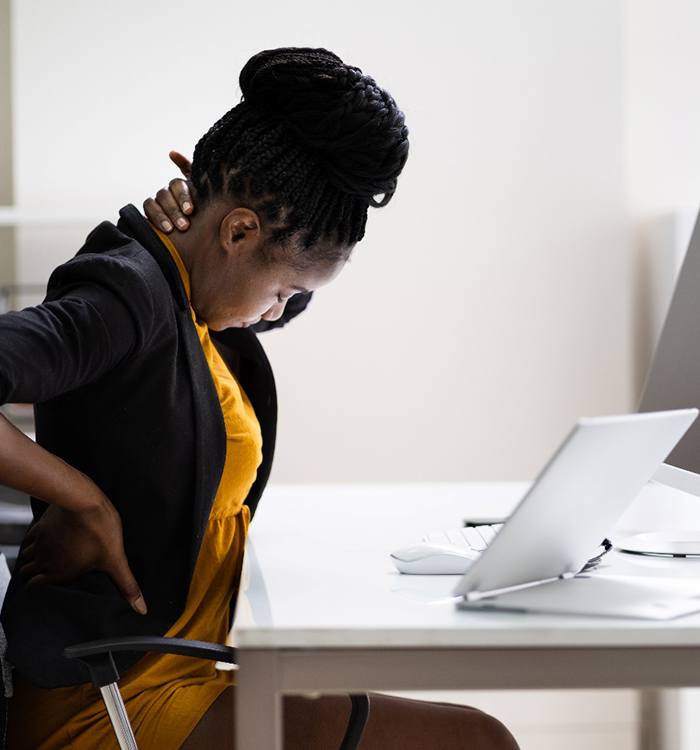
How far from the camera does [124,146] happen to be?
2.92m

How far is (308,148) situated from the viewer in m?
1.18

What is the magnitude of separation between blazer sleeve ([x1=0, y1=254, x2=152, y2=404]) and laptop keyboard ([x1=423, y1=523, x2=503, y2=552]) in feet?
1.30

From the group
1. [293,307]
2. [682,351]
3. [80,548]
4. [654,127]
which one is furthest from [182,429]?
[654,127]

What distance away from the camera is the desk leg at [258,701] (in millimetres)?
742

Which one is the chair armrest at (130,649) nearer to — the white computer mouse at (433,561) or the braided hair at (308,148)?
the white computer mouse at (433,561)

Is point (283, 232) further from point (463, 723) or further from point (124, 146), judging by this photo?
point (124, 146)

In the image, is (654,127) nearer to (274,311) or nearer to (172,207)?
(274,311)

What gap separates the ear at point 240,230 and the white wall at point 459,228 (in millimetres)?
1735

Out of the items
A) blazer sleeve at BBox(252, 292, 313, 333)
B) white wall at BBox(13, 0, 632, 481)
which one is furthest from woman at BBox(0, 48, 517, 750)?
white wall at BBox(13, 0, 632, 481)

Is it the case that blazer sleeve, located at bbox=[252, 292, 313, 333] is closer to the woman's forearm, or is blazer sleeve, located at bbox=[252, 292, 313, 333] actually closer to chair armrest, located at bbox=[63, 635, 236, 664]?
the woman's forearm

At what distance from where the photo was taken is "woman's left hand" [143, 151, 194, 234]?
123cm

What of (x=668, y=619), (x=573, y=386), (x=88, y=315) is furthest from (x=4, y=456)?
(x=573, y=386)

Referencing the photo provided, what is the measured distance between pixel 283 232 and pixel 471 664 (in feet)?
1.96

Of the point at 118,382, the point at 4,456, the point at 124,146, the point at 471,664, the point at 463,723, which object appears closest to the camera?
the point at 471,664
